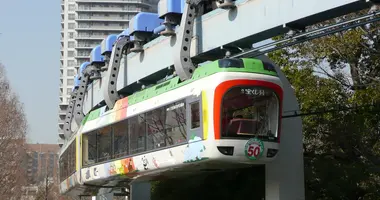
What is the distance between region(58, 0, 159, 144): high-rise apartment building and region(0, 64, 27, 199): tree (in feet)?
233

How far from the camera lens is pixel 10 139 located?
38.4 metres

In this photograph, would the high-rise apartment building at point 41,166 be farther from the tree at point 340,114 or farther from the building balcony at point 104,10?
the tree at point 340,114

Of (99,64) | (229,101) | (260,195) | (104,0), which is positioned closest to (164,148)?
(229,101)

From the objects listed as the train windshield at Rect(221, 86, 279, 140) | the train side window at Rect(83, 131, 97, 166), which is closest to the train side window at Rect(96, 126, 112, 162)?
the train side window at Rect(83, 131, 97, 166)

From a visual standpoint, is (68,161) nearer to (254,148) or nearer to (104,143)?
(104,143)

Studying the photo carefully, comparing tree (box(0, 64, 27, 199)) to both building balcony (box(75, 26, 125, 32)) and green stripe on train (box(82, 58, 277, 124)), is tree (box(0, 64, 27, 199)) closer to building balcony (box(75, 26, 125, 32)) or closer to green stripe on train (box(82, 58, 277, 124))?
green stripe on train (box(82, 58, 277, 124))

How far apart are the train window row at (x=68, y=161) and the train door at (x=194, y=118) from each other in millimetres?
9159

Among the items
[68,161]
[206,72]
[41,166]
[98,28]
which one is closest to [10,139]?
[68,161]

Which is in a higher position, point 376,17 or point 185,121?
point 376,17

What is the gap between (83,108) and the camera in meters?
25.5

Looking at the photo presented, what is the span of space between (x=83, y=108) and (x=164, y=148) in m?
11.9

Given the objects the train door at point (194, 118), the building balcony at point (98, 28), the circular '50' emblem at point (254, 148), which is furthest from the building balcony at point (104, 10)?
the circular '50' emblem at point (254, 148)

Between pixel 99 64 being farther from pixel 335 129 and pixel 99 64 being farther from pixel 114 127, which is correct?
pixel 335 129

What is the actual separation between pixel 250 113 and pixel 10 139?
2813 centimetres
